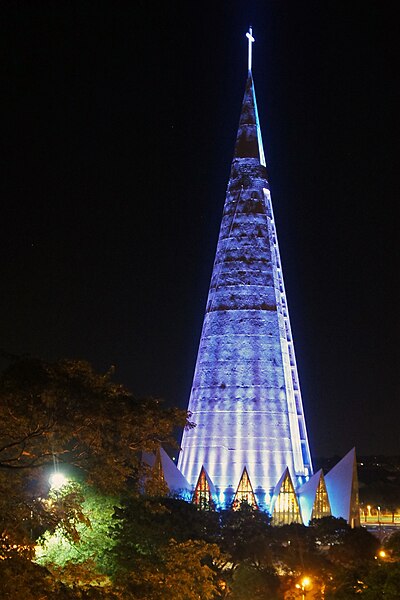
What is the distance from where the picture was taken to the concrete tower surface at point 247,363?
47844 millimetres

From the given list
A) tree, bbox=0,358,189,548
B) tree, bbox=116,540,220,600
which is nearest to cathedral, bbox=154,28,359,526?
tree, bbox=116,540,220,600

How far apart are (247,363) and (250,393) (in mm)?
1260

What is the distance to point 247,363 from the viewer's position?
4906 centimetres

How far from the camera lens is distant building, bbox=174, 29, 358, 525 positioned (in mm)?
47344

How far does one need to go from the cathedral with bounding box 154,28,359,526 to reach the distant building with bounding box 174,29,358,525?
0.14 ft

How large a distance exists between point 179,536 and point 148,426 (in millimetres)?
13872

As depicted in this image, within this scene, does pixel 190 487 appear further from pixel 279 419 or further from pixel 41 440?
pixel 41 440

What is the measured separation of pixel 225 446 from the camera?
47938 millimetres

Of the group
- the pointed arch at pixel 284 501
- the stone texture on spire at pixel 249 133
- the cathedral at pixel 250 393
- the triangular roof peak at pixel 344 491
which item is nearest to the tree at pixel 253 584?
the cathedral at pixel 250 393

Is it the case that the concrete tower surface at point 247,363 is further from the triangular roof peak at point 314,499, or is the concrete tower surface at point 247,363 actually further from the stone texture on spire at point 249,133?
the triangular roof peak at point 314,499

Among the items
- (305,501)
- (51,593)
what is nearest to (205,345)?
(305,501)

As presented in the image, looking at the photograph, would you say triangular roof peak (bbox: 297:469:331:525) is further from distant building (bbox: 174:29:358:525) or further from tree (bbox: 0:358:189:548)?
tree (bbox: 0:358:189:548)

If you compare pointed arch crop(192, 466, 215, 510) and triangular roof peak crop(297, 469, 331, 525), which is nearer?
pointed arch crop(192, 466, 215, 510)

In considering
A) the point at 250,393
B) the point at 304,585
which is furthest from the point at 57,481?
the point at 250,393
